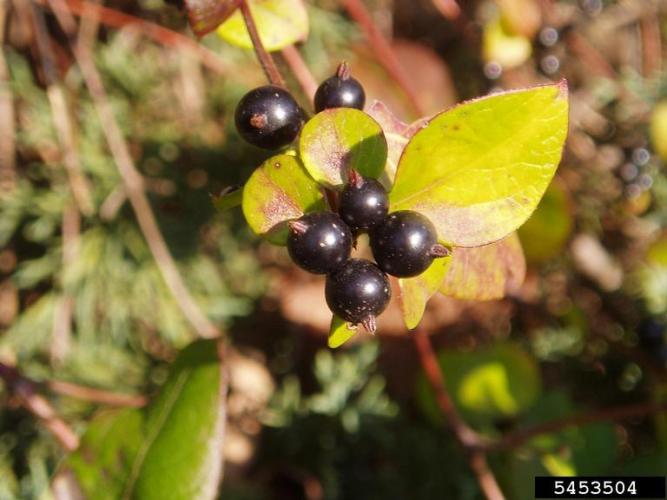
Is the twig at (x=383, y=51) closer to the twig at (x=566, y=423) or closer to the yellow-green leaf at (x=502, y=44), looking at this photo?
the yellow-green leaf at (x=502, y=44)

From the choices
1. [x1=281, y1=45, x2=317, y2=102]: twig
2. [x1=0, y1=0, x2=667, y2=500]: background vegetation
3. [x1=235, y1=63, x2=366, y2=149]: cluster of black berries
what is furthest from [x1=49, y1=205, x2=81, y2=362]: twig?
[x1=235, y1=63, x2=366, y2=149]: cluster of black berries

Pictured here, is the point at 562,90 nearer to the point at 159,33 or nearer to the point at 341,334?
the point at 341,334

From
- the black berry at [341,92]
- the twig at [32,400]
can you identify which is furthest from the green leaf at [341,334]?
the twig at [32,400]

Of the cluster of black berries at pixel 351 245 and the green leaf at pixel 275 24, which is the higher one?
the green leaf at pixel 275 24

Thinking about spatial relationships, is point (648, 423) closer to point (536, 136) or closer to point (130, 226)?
point (536, 136)

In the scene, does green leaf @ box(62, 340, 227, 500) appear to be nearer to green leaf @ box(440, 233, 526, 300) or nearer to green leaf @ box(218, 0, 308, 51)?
green leaf @ box(440, 233, 526, 300)

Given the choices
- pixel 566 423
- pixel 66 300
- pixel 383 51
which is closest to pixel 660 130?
pixel 383 51

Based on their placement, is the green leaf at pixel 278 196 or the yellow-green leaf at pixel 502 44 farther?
the yellow-green leaf at pixel 502 44

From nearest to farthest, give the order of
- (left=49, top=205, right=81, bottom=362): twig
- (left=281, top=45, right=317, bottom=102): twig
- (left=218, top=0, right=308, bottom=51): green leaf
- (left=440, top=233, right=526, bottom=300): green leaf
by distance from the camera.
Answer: (left=440, top=233, right=526, bottom=300): green leaf
(left=218, top=0, right=308, bottom=51): green leaf
(left=281, top=45, right=317, bottom=102): twig
(left=49, top=205, right=81, bottom=362): twig
